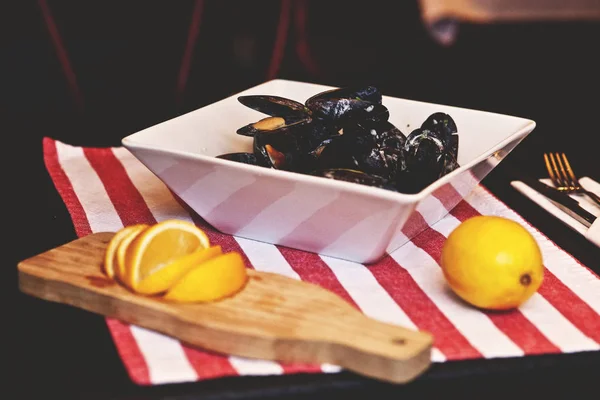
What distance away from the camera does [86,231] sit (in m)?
1.06

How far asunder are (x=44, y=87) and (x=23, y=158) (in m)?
0.99

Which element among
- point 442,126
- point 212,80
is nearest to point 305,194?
point 442,126

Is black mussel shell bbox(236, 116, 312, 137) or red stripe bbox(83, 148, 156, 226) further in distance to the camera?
red stripe bbox(83, 148, 156, 226)

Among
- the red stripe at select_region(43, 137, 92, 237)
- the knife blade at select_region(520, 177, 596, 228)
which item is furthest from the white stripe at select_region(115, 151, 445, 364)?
the knife blade at select_region(520, 177, 596, 228)

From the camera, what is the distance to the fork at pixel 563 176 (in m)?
1.22

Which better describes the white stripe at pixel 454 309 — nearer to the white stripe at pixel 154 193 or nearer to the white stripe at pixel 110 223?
the white stripe at pixel 154 193

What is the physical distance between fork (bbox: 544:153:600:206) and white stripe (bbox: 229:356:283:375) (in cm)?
66

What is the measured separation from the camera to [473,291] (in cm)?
83

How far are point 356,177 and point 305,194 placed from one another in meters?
0.06

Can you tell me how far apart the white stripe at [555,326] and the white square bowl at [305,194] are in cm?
17

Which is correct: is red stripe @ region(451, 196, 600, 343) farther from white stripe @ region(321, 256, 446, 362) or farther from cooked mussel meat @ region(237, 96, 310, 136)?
cooked mussel meat @ region(237, 96, 310, 136)

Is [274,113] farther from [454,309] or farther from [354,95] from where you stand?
[454,309]

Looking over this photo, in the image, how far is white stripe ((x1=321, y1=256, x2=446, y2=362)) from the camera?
0.84m

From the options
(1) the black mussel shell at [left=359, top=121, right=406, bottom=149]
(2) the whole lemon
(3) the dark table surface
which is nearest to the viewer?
(3) the dark table surface
